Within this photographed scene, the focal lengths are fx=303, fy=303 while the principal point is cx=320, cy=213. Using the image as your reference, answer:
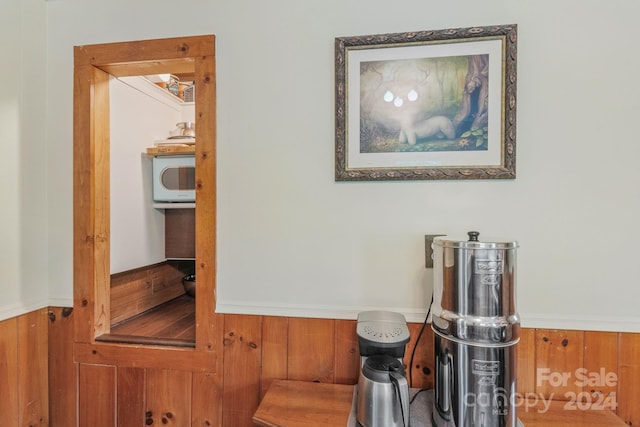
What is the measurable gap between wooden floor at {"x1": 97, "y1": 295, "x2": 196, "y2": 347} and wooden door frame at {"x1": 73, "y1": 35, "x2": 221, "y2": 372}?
35 millimetres

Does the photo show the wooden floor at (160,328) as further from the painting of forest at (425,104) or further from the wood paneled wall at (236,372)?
the painting of forest at (425,104)

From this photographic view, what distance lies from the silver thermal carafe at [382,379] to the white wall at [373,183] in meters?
0.24

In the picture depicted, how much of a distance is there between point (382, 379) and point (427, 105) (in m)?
0.92

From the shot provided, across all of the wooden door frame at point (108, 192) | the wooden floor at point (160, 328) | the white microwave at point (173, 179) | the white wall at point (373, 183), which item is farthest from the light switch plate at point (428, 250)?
the white microwave at point (173, 179)

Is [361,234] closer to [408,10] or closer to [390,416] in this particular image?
[390,416]

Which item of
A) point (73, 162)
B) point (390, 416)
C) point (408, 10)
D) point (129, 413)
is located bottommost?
point (129, 413)

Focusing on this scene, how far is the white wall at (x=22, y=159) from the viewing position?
1.19 meters

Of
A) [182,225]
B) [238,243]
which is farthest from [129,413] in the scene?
[182,225]

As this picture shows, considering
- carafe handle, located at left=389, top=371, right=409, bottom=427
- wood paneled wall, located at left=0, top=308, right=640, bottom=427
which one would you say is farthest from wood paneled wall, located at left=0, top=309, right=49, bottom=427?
carafe handle, located at left=389, top=371, right=409, bottom=427

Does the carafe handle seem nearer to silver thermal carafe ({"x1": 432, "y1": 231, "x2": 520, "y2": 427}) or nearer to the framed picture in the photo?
silver thermal carafe ({"x1": 432, "y1": 231, "x2": 520, "y2": 427})

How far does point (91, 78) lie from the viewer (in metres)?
Answer: 1.30

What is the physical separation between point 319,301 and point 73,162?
1.21m

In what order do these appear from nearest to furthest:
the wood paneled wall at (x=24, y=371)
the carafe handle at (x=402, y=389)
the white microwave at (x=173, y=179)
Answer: the carafe handle at (x=402, y=389) → the wood paneled wall at (x=24, y=371) → the white microwave at (x=173, y=179)

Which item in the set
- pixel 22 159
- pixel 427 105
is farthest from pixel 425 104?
pixel 22 159
